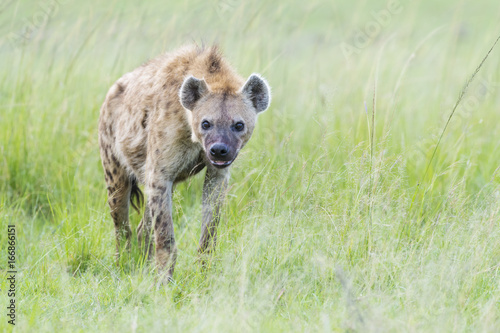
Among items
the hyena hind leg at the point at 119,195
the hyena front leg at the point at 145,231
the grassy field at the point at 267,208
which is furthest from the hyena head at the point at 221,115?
the hyena hind leg at the point at 119,195

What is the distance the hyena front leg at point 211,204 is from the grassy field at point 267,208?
0.30 feet

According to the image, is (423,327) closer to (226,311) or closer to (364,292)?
(364,292)

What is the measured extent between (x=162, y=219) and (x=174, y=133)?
0.54 metres

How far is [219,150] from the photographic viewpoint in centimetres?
369

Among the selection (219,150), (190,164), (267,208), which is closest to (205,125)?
(219,150)

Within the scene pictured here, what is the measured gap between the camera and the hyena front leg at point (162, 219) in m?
4.02

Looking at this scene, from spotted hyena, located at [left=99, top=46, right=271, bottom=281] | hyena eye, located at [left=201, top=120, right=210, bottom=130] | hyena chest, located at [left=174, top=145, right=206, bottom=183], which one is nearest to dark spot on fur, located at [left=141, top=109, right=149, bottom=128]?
spotted hyena, located at [left=99, top=46, right=271, bottom=281]

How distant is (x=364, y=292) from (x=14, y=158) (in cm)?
323

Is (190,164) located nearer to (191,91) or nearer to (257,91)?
(191,91)

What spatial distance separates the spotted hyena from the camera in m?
3.88

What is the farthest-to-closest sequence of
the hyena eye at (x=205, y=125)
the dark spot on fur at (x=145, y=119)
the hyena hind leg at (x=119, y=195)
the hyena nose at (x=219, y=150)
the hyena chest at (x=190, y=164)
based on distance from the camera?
1. the hyena hind leg at (x=119, y=195)
2. the dark spot on fur at (x=145, y=119)
3. the hyena chest at (x=190, y=164)
4. the hyena eye at (x=205, y=125)
5. the hyena nose at (x=219, y=150)

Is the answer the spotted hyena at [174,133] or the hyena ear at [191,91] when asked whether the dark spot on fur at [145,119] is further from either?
the hyena ear at [191,91]

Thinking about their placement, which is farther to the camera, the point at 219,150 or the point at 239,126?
the point at 239,126

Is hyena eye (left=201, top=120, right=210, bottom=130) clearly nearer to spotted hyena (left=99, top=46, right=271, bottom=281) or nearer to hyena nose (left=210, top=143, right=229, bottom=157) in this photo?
spotted hyena (left=99, top=46, right=271, bottom=281)
